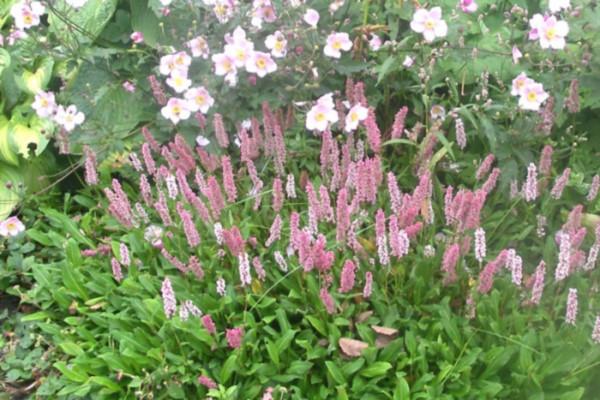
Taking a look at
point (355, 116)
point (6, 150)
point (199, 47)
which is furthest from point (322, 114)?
point (6, 150)

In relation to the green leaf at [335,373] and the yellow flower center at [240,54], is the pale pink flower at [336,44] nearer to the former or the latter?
the yellow flower center at [240,54]

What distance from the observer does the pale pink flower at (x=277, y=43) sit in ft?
9.80

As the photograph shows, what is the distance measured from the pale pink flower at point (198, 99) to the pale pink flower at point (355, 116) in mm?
578

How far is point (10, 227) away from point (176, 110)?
90cm

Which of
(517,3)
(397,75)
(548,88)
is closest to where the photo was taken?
(548,88)

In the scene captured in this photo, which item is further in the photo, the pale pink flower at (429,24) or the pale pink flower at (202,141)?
the pale pink flower at (202,141)

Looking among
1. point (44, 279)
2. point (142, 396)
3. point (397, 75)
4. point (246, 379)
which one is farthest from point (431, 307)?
point (44, 279)

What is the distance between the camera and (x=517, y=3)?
10.3ft

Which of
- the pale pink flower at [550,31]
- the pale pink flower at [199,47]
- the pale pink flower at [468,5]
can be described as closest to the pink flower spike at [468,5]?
the pale pink flower at [468,5]

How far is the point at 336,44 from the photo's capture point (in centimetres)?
302

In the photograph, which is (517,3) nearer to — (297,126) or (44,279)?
(297,126)

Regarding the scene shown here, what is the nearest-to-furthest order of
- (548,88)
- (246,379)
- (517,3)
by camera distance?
(246,379) → (548,88) → (517,3)

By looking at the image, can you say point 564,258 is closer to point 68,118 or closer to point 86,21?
point 68,118

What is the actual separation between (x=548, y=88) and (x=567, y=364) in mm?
1120
